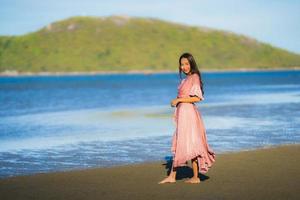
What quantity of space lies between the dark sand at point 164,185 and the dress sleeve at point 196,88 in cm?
136

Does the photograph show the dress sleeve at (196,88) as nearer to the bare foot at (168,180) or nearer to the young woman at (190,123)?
the young woman at (190,123)

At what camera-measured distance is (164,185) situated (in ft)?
28.5

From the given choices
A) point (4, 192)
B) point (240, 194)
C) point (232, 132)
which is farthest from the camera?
point (232, 132)

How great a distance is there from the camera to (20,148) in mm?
15359

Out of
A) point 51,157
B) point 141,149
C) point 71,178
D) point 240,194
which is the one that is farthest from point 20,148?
point 240,194

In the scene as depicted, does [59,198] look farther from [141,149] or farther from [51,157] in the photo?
[141,149]

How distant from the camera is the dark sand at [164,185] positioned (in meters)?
7.92

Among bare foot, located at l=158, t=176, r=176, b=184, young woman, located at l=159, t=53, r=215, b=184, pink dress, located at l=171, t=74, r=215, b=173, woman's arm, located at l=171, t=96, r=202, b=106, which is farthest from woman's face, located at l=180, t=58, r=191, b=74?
bare foot, located at l=158, t=176, r=176, b=184

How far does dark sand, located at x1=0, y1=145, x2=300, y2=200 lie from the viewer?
792 centimetres

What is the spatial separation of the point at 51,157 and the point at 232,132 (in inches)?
262

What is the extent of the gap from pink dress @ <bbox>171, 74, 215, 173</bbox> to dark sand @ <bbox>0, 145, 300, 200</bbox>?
1.39 feet

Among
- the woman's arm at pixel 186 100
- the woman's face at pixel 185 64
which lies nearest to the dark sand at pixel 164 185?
the woman's arm at pixel 186 100

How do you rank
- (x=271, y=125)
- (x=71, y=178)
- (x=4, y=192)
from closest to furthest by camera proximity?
(x=4, y=192), (x=71, y=178), (x=271, y=125)

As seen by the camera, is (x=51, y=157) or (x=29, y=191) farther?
(x=51, y=157)
